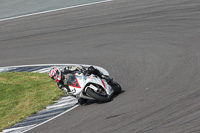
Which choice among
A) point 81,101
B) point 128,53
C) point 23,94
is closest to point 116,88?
point 81,101

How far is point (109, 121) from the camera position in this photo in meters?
9.27

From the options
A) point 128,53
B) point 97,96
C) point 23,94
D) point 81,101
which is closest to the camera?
point 97,96

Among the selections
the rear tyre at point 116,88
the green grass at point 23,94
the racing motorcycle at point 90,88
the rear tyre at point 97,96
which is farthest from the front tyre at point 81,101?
the green grass at point 23,94

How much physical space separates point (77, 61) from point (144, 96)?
243 inches

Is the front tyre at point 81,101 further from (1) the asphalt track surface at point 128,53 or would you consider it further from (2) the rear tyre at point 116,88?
(2) the rear tyre at point 116,88

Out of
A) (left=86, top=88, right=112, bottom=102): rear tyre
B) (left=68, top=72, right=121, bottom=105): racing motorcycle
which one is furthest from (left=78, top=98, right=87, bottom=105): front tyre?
(left=86, top=88, right=112, bottom=102): rear tyre

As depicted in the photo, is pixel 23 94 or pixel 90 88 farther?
pixel 23 94

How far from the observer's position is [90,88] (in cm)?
1073

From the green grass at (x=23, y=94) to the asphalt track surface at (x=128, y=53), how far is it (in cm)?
153

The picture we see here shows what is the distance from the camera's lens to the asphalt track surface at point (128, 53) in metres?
9.12

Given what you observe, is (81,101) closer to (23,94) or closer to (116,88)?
(116,88)

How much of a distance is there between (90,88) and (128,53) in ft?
17.4

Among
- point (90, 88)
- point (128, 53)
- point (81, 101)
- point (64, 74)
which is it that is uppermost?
point (64, 74)

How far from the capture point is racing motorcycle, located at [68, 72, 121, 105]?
10.6m
